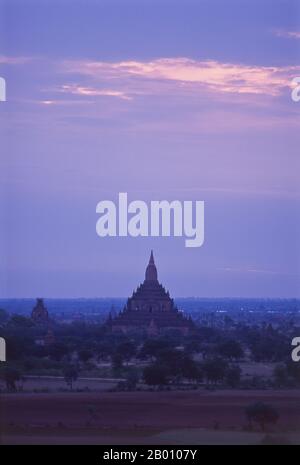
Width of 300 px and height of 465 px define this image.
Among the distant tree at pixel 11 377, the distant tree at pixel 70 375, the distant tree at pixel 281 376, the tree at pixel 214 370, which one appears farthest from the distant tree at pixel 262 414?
the tree at pixel 214 370

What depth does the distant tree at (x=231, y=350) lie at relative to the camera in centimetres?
2281

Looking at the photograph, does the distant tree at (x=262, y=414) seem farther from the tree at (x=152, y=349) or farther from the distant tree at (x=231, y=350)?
the distant tree at (x=231, y=350)

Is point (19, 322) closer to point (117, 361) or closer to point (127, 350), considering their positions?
point (127, 350)

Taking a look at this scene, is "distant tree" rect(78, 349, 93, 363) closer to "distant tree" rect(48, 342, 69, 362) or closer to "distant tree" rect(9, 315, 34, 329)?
"distant tree" rect(48, 342, 69, 362)

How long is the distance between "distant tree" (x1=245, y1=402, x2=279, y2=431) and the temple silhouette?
13115mm

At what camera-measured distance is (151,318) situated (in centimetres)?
2894

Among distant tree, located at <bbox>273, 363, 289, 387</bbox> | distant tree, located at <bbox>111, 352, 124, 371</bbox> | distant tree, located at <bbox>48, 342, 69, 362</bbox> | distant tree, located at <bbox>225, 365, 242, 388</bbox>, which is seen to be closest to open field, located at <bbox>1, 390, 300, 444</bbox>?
distant tree, located at <bbox>273, 363, 289, 387</bbox>

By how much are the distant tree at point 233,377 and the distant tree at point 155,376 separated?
981mm

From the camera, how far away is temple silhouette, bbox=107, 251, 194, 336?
26.6m

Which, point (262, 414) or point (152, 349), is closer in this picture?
point (262, 414)

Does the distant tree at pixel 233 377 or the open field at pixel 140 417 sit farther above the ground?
the distant tree at pixel 233 377

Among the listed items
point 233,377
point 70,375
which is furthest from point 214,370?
point 70,375

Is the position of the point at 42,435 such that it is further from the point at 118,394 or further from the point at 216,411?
the point at 118,394

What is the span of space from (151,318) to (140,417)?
16447 millimetres
